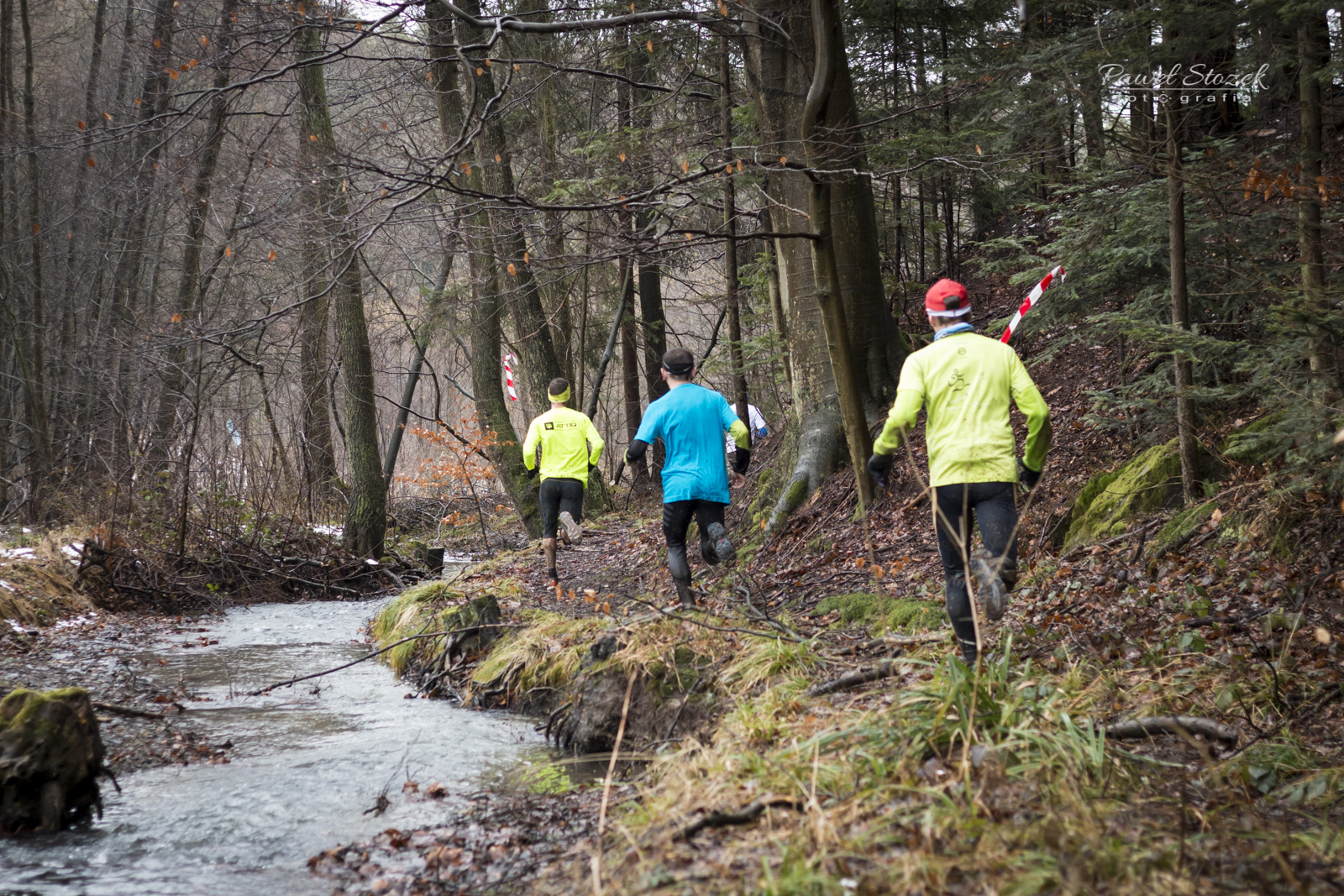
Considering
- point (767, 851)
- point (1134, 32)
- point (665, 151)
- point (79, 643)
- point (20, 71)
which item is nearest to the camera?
point (767, 851)

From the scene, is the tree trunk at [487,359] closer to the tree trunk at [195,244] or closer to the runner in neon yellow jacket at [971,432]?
the tree trunk at [195,244]

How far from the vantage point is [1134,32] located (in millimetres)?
7324

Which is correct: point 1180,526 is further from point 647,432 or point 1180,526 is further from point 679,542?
point 647,432

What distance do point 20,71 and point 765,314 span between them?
17.0 m

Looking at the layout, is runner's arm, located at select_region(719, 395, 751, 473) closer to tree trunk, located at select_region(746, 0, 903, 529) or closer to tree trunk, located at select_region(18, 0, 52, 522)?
tree trunk, located at select_region(746, 0, 903, 529)

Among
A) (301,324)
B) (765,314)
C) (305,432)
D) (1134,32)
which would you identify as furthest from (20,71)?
(1134,32)

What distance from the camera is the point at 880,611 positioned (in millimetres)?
6852

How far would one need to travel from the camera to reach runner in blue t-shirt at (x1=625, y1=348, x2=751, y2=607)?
7.57 meters

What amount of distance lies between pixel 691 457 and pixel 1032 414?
10.3 feet

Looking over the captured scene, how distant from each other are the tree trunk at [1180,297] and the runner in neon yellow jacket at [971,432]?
97.7 inches

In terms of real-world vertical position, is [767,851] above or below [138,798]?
above

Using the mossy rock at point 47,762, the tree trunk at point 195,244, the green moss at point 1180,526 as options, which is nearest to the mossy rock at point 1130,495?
the green moss at point 1180,526

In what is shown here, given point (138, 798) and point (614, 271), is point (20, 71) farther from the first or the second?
point (138, 798)

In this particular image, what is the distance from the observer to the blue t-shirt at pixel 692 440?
299 inches
